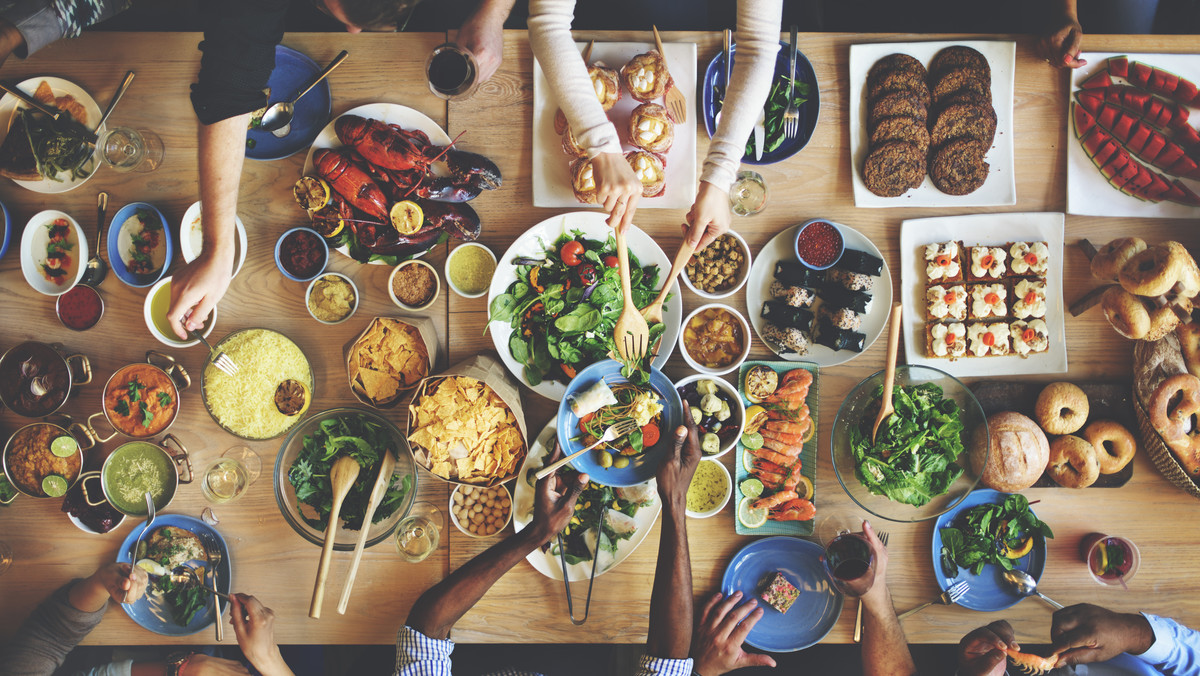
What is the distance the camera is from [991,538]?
7.34 ft

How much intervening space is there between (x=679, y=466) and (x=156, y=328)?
6.31ft

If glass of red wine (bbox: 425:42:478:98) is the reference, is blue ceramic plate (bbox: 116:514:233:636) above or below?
below

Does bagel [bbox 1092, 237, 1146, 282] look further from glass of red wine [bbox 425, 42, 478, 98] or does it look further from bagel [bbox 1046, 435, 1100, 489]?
glass of red wine [bbox 425, 42, 478, 98]

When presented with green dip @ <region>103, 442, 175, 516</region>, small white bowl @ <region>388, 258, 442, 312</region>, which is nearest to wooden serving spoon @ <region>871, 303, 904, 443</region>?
small white bowl @ <region>388, 258, 442, 312</region>

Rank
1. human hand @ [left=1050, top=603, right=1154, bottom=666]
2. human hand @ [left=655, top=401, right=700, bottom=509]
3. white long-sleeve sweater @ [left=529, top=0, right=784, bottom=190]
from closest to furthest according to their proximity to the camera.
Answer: white long-sleeve sweater @ [left=529, top=0, right=784, bottom=190] → human hand @ [left=655, top=401, right=700, bottom=509] → human hand @ [left=1050, top=603, right=1154, bottom=666]

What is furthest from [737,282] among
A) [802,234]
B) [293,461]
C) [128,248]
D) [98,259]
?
[98,259]

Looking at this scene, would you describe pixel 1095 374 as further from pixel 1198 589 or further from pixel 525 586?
pixel 525 586

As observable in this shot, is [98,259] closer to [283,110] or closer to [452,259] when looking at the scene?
[283,110]

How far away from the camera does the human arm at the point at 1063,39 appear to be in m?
2.13

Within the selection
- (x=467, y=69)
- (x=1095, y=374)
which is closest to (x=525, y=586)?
(x=467, y=69)

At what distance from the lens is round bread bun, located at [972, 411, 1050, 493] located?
7.09 feet

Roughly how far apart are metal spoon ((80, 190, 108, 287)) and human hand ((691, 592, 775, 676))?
2.53 meters

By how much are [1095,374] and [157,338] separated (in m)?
3.48

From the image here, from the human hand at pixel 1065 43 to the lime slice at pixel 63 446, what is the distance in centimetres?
376
